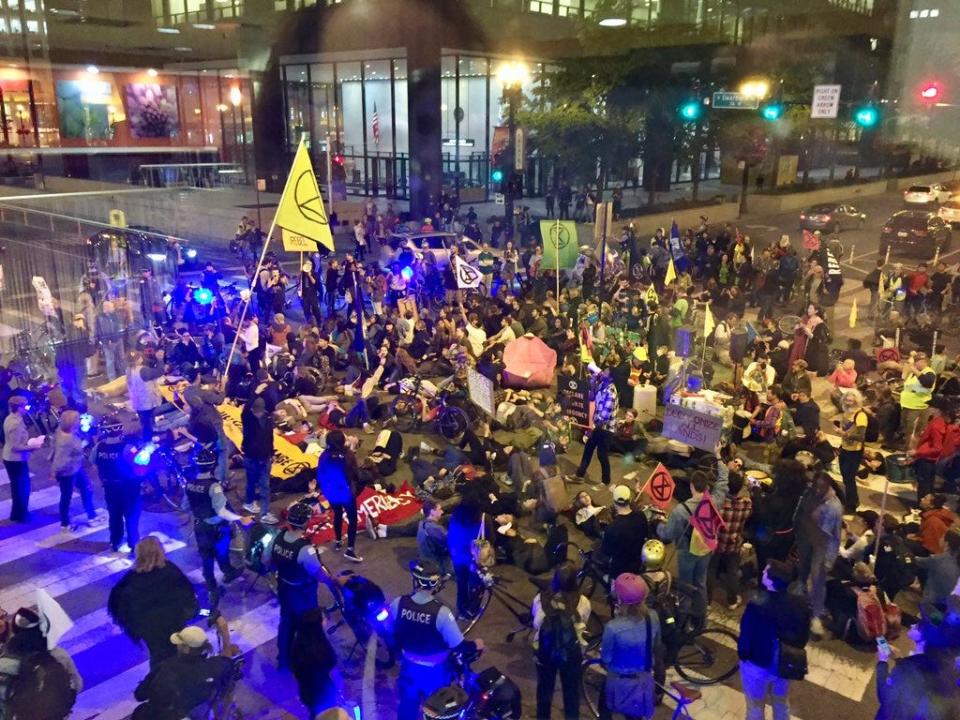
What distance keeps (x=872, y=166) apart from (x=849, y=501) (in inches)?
1553

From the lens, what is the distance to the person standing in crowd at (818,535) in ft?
24.4

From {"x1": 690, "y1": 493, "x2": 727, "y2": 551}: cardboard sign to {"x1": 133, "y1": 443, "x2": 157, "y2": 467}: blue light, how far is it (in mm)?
6023

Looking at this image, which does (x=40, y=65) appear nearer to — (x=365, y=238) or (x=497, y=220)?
(x=365, y=238)

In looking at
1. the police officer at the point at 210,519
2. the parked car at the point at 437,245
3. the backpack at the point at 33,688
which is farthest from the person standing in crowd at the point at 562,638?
the parked car at the point at 437,245

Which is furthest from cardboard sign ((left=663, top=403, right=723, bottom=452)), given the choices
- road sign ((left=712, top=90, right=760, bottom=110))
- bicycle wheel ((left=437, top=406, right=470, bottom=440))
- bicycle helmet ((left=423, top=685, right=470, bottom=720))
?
road sign ((left=712, top=90, right=760, bottom=110))

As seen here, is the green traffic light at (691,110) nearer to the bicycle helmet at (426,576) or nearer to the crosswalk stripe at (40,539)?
the crosswalk stripe at (40,539)

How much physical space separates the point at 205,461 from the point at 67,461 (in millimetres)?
2262

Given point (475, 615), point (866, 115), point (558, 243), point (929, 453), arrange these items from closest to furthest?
1. point (475, 615)
2. point (929, 453)
3. point (558, 243)
4. point (866, 115)

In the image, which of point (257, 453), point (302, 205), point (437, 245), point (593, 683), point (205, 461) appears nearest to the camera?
point (593, 683)

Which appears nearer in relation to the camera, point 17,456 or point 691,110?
point 17,456

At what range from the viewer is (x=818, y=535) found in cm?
751

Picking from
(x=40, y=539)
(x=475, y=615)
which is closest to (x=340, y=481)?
(x=475, y=615)

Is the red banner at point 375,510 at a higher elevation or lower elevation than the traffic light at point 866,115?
lower

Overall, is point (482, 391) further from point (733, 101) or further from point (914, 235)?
point (914, 235)
